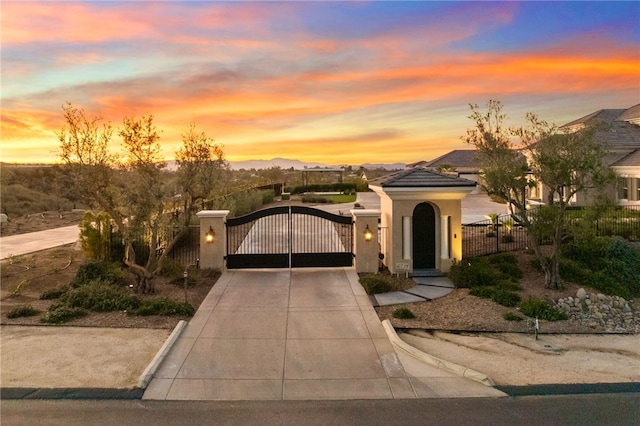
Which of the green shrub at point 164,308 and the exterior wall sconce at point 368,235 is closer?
the green shrub at point 164,308

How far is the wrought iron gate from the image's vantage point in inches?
537

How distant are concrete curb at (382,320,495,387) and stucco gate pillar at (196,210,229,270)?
253 inches

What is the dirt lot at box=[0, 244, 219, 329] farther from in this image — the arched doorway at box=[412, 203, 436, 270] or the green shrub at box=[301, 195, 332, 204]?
the green shrub at box=[301, 195, 332, 204]

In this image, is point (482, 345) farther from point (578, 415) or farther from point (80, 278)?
point (80, 278)

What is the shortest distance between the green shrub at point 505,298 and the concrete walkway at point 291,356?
3045mm

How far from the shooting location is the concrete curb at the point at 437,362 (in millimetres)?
6582

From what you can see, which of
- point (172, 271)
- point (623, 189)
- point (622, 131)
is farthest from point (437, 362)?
point (622, 131)

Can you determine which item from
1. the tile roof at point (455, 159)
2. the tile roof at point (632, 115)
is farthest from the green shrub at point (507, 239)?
the tile roof at point (455, 159)

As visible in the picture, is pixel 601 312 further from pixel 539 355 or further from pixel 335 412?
pixel 335 412

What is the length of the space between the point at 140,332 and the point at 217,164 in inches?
204

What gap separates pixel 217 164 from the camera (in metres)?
12.2

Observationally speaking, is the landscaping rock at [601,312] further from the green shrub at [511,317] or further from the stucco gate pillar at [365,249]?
the stucco gate pillar at [365,249]

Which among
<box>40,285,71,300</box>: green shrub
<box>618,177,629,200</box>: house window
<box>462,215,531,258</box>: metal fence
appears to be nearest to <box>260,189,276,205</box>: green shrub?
<box>462,215,531,258</box>: metal fence

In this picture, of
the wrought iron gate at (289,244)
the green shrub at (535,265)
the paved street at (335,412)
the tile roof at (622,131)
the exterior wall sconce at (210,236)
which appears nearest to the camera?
the paved street at (335,412)
